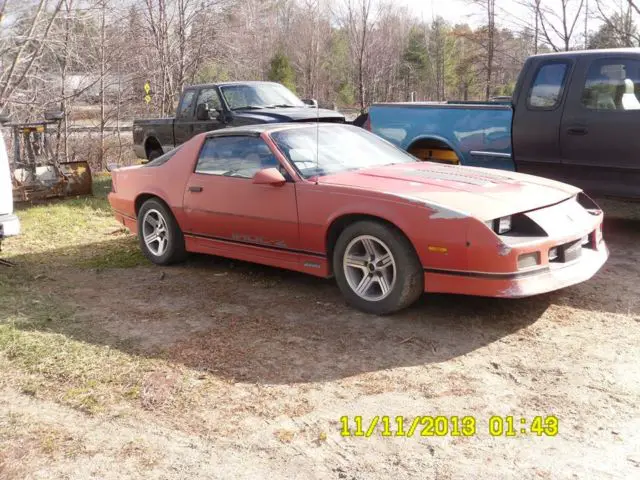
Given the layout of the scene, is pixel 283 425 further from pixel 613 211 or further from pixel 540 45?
pixel 540 45

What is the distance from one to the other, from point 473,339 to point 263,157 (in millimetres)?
2267

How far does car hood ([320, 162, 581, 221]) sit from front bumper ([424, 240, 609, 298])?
38 centimetres

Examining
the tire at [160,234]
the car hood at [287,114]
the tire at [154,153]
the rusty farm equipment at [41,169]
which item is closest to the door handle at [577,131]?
the car hood at [287,114]

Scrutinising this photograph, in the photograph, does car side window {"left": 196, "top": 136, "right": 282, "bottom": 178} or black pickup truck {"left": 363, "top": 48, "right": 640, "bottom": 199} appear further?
black pickup truck {"left": 363, "top": 48, "right": 640, "bottom": 199}

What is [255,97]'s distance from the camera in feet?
34.8

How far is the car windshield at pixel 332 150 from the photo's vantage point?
5121 millimetres

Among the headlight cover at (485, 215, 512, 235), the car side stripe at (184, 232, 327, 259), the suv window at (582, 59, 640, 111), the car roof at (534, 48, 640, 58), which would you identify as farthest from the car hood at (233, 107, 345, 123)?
the headlight cover at (485, 215, 512, 235)

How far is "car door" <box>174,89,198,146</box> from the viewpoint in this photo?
36.2ft

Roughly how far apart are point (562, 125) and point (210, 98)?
19.5 feet

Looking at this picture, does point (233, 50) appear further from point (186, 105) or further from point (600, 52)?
point (600, 52)

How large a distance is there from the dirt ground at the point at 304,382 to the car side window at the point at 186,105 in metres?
6.26

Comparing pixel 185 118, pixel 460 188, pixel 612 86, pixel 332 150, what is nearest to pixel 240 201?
pixel 332 150

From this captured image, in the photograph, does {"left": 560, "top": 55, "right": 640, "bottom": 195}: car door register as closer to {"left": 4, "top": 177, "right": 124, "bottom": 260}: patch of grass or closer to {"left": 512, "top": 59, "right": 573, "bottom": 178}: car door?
{"left": 512, "top": 59, "right": 573, "bottom": 178}: car door

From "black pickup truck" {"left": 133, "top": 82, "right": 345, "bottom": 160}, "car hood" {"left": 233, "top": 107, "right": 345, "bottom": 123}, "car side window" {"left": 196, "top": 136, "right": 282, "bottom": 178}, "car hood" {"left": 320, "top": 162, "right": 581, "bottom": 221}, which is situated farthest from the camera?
"black pickup truck" {"left": 133, "top": 82, "right": 345, "bottom": 160}
